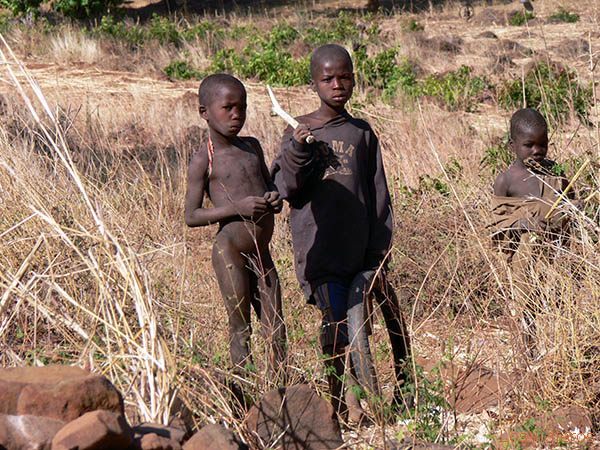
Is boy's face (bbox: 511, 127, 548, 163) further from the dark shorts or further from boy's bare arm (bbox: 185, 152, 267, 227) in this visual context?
boy's bare arm (bbox: 185, 152, 267, 227)

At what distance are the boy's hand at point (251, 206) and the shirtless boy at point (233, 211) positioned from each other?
0.07 feet

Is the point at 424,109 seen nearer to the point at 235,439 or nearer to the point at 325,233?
the point at 325,233

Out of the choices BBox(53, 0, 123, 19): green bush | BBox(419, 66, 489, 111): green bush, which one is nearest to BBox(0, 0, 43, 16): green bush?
BBox(53, 0, 123, 19): green bush

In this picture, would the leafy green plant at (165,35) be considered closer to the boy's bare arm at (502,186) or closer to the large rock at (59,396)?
the boy's bare arm at (502,186)

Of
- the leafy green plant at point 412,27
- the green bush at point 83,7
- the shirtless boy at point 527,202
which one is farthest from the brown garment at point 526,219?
the green bush at point 83,7

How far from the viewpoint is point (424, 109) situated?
31.1ft

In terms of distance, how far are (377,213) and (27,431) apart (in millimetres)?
1982

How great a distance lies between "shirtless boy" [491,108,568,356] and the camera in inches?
185

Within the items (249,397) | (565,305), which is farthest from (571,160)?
(249,397)

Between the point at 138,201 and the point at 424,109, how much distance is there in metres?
3.73

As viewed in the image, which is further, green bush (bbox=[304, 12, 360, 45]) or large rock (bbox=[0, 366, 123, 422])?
green bush (bbox=[304, 12, 360, 45])

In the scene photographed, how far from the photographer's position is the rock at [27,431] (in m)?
2.74

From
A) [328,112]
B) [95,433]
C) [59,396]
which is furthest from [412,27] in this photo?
[95,433]

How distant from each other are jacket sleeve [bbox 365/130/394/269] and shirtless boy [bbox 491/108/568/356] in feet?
1.96
